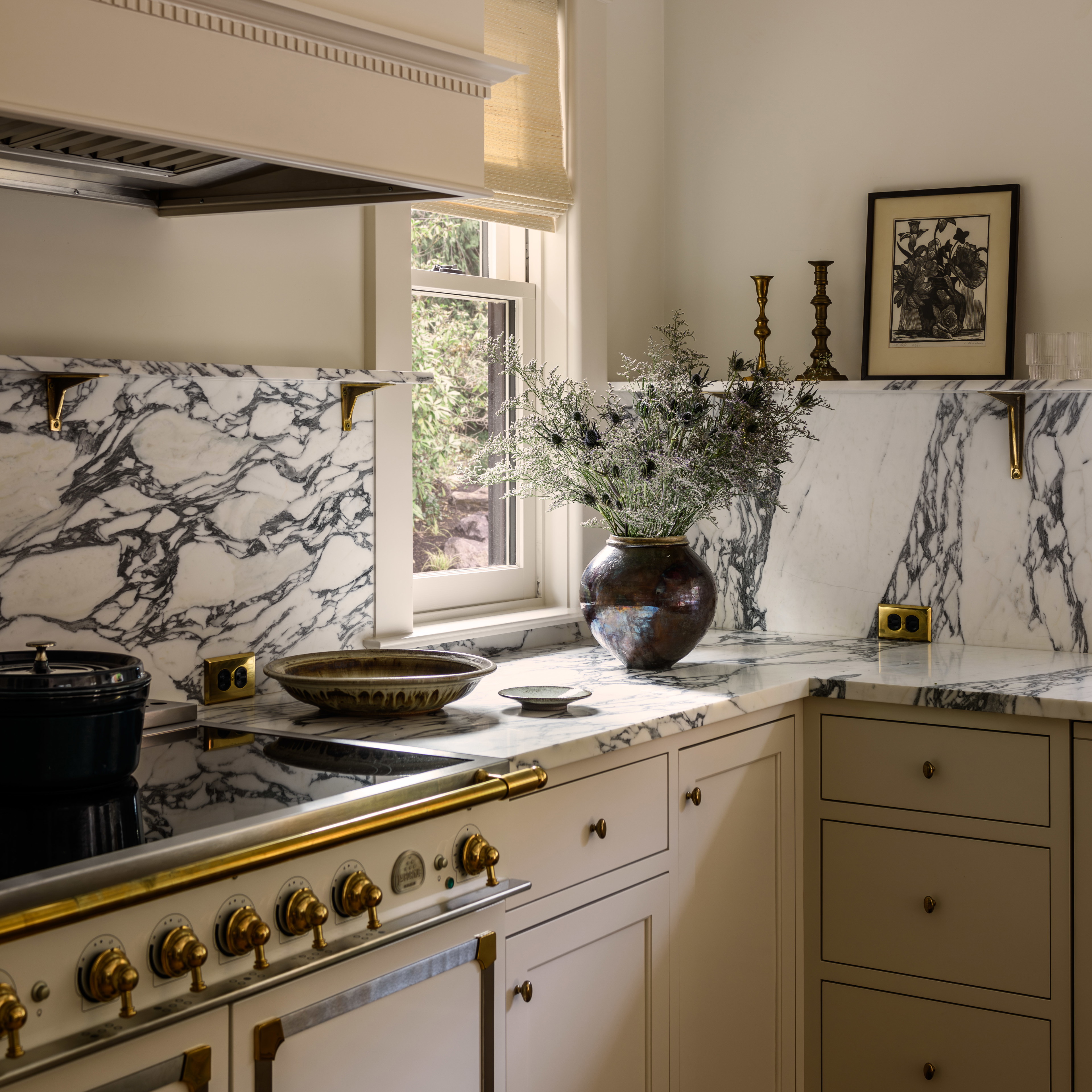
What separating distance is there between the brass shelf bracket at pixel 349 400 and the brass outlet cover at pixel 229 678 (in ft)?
1.53

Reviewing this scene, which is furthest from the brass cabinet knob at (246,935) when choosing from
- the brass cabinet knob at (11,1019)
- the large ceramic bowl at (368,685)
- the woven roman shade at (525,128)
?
the woven roman shade at (525,128)

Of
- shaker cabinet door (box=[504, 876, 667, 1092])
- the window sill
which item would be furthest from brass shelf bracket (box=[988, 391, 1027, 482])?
→ shaker cabinet door (box=[504, 876, 667, 1092])

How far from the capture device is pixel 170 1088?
4.01ft

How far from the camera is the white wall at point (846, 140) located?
2.75 m

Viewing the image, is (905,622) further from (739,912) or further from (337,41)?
(337,41)

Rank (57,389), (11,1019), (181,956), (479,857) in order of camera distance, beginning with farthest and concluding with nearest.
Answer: (57,389), (479,857), (181,956), (11,1019)

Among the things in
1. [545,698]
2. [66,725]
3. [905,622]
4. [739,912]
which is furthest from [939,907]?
[66,725]

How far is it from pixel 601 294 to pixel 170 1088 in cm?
218

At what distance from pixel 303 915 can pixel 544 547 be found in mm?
1746

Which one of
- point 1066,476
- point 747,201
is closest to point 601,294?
point 747,201

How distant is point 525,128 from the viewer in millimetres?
2820

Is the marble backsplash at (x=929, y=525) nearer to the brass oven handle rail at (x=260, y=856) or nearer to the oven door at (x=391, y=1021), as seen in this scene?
the brass oven handle rail at (x=260, y=856)

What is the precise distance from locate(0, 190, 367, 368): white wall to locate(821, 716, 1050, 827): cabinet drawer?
1207 millimetres

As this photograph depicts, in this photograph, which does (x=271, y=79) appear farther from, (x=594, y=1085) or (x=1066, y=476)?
(x=1066, y=476)
